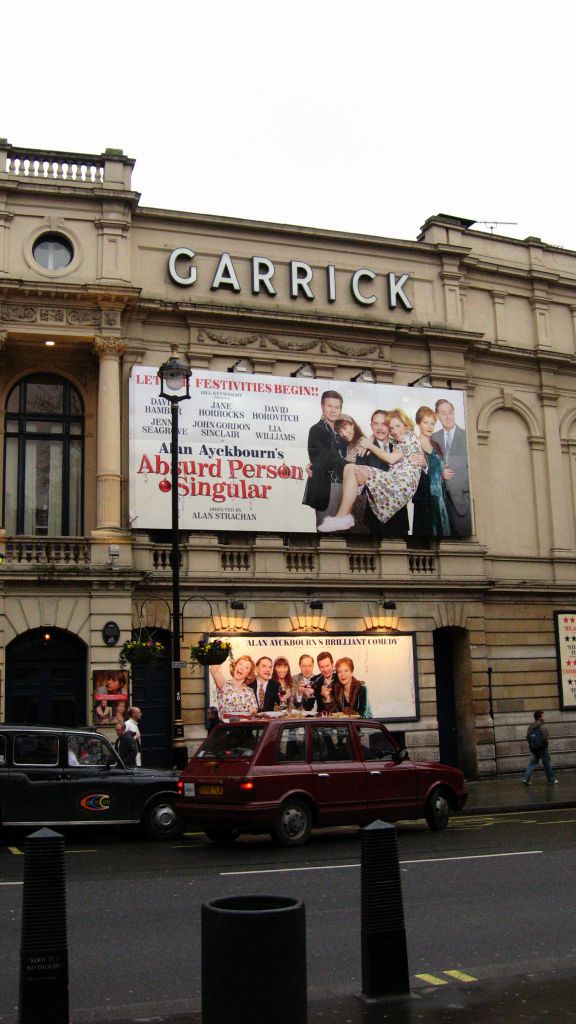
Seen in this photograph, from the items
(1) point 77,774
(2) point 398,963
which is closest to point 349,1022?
(2) point 398,963

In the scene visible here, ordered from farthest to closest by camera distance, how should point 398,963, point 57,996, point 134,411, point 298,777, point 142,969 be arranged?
point 134,411 → point 298,777 → point 142,969 → point 398,963 → point 57,996

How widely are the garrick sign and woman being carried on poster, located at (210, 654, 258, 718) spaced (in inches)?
402

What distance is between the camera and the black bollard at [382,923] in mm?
6984

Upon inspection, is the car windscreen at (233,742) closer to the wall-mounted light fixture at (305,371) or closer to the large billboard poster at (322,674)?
the large billboard poster at (322,674)

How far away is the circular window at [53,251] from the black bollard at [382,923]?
74.1 ft

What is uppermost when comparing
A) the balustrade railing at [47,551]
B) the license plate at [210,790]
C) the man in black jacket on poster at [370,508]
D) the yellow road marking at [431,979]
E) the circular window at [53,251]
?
the circular window at [53,251]

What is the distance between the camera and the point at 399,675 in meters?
28.2

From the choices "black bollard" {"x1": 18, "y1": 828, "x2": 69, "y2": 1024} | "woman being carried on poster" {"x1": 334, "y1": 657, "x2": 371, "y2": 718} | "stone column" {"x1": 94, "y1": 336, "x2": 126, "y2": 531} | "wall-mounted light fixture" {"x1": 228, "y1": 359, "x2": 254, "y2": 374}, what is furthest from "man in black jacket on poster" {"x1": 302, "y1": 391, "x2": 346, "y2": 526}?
"black bollard" {"x1": 18, "y1": 828, "x2": 69, "y2": 1024}

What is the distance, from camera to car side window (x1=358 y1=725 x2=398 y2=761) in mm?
16625

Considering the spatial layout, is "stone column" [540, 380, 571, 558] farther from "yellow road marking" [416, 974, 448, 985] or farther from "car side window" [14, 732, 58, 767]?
"yellow road marking" [416, 974, 448, 985]

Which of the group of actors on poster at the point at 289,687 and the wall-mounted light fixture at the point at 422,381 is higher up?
the wall-mounted light fixture at the point at 422,381

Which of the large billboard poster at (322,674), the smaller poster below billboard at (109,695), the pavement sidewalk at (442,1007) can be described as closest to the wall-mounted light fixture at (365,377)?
the large billboard poster at (322,674)

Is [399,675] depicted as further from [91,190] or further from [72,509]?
[91,190]

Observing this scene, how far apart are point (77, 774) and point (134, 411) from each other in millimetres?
12173
